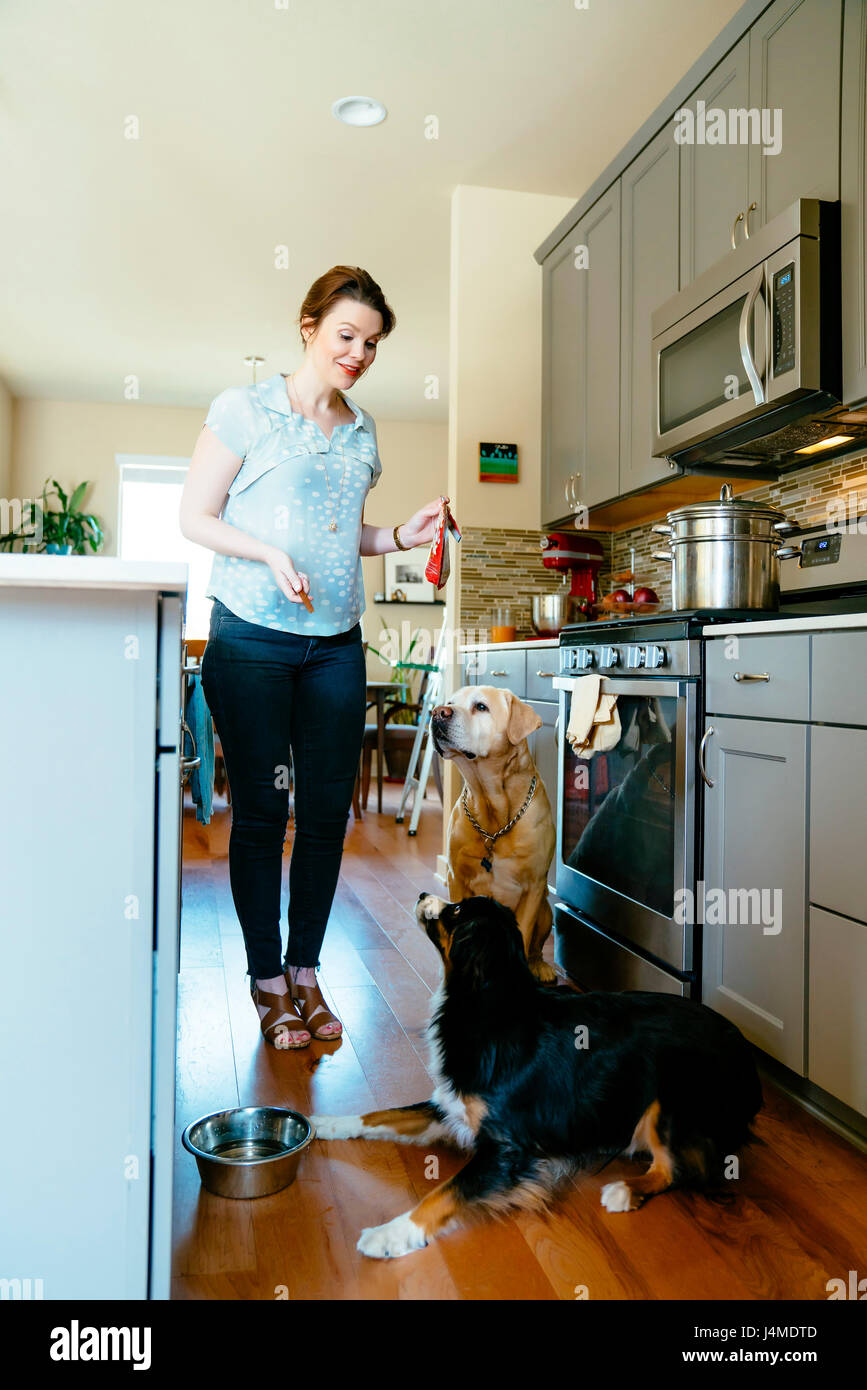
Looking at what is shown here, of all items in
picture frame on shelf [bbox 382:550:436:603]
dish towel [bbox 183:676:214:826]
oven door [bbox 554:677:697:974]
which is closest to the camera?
oven door [bbox 554:677:697:974]

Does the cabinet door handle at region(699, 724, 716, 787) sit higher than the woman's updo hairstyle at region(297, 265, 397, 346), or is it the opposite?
the woman's updo hairstyle at region(297, 265, 397, 346)

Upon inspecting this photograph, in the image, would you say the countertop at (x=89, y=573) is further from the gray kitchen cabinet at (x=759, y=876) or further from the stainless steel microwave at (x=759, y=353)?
the stainless steel microwave at (x=759, y=353)

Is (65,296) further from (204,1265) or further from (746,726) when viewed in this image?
(204,1265)

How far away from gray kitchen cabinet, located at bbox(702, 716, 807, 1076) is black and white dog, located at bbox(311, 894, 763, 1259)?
27 cm

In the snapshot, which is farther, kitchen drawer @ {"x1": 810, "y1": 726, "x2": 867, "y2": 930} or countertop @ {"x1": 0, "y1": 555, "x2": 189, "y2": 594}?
kitchen drawer @ {"x1": 810, "y1": 726, "x2": 867, "y2": 930}

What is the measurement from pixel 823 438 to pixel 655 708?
861 mm

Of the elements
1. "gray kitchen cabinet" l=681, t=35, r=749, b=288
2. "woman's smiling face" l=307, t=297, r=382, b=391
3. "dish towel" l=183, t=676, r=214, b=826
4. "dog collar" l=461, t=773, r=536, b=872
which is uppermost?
"gray kitchen cabinet" l=681, t=35, r=749, b=288

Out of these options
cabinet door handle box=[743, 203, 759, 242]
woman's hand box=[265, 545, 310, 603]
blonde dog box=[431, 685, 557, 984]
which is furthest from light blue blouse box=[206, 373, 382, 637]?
cabinet door handle box=[743, 203, 759, 242]

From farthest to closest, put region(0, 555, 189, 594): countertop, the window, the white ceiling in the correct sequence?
the window → the white ceiling → region(0, 555, 189, 594): countertop

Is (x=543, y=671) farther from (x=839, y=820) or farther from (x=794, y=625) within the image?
(x=839, y=820)

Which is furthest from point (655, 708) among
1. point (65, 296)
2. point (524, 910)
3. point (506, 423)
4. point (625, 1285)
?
point (65, 296)

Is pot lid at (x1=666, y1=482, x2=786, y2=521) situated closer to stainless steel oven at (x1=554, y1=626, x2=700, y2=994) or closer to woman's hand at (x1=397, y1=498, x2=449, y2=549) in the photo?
stainless steel oven at (x1=554, y1=626, x2=700, y2=994)

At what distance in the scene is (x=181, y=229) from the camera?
445 cm

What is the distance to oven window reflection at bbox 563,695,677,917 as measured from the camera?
216 cm
